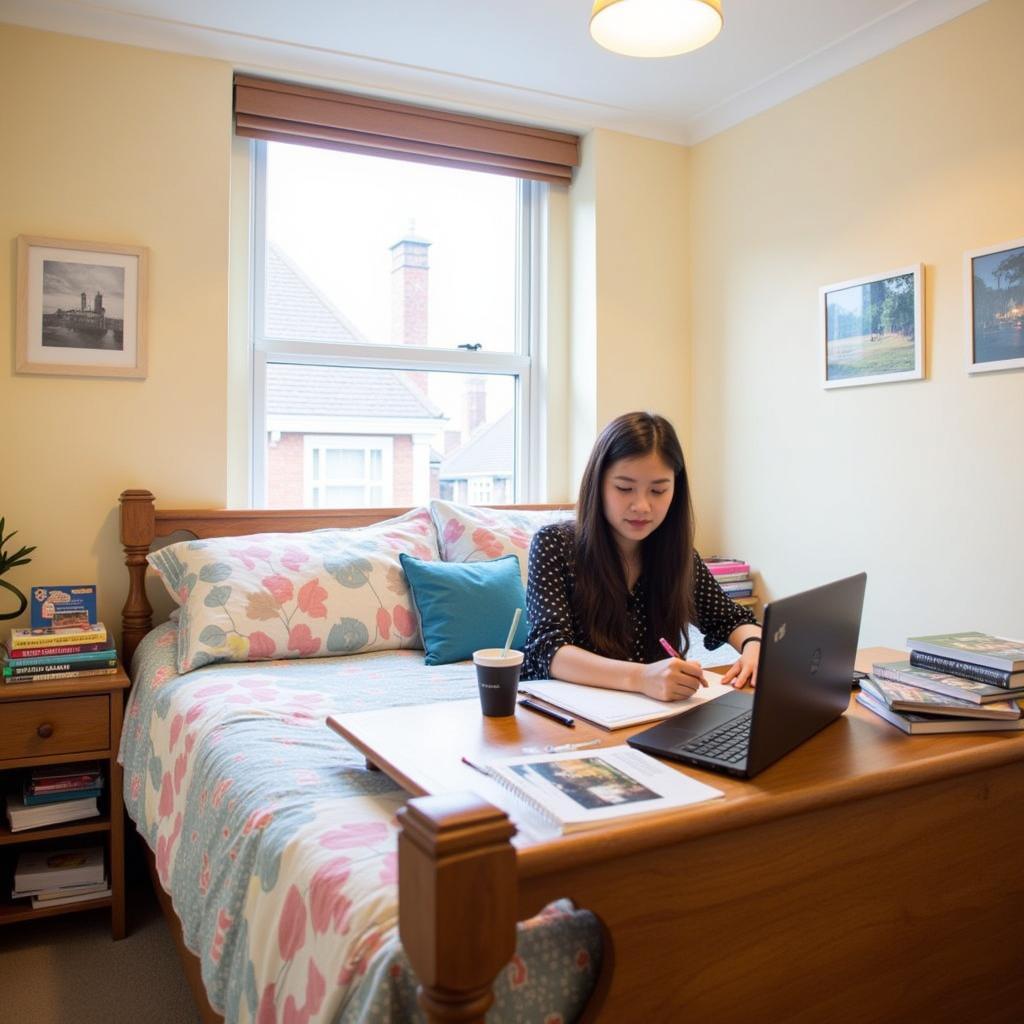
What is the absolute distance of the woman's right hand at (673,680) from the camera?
1306mm

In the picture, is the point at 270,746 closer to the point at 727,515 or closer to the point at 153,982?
the point at 153,982

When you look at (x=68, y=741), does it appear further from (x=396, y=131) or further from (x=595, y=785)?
(x=396, y=131)

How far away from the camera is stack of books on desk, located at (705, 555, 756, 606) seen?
3053 millimetres

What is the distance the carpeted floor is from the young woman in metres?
1.07

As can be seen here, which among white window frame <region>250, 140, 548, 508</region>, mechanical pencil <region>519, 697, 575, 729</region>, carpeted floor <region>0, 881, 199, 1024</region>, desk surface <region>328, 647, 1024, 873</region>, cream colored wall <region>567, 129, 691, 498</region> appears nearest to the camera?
desk surface <region>328, 647, 1024, 873</region>

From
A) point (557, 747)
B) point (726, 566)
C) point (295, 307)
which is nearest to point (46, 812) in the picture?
point (557, 747)

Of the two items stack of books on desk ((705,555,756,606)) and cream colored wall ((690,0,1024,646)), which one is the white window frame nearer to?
cream colored wall ((690,0,1024,646))

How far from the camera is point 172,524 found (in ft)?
8.37

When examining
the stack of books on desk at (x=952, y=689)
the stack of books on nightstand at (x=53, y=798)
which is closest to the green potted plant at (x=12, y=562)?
the stack of books on nightstand at (x=53, y=798)

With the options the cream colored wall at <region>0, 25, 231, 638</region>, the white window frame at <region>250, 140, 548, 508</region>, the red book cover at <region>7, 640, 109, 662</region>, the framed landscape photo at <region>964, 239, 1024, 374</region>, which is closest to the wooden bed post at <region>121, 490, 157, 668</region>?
the cream colored wall at <region>0, 25, 231, 638</region>

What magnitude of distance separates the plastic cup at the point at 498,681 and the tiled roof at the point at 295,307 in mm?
2033

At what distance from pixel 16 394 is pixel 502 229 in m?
1.78

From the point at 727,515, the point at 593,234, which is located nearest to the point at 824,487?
the point at 727,515

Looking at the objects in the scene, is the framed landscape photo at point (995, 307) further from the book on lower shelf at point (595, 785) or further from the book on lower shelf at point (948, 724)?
the book on lower shelf at point (595, 785)
